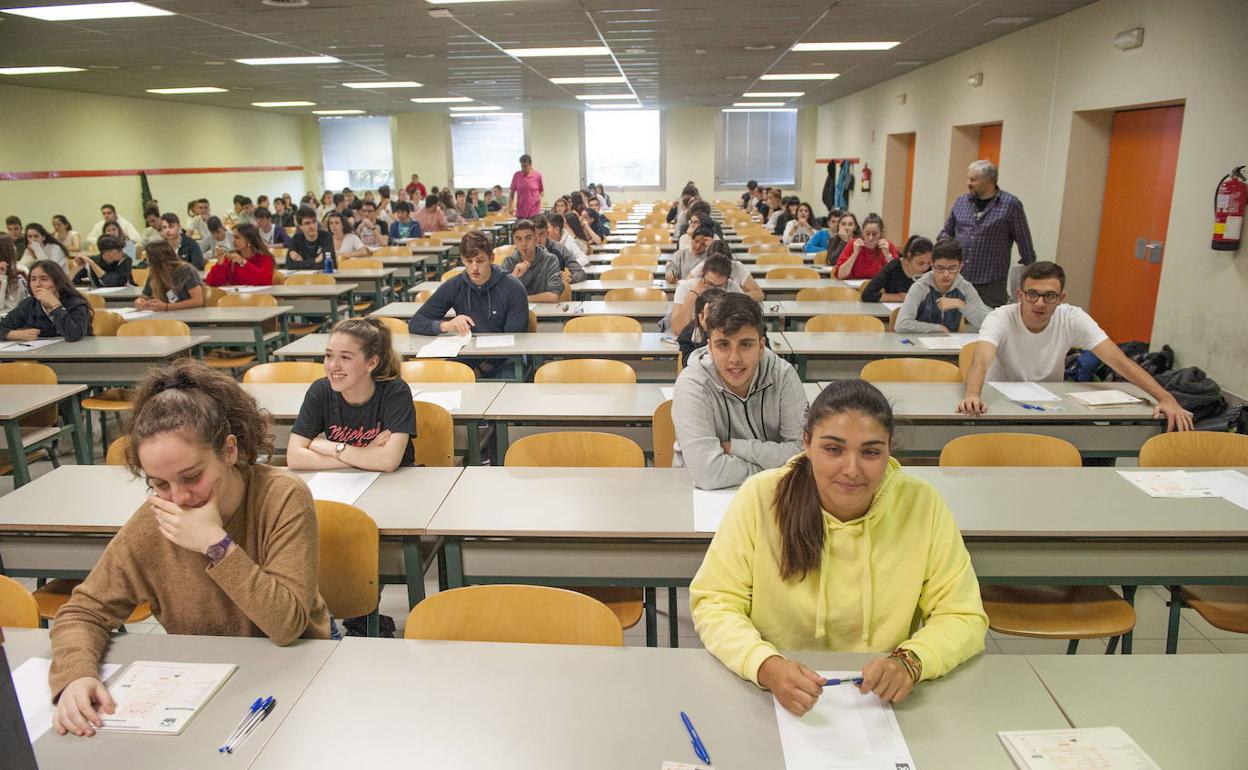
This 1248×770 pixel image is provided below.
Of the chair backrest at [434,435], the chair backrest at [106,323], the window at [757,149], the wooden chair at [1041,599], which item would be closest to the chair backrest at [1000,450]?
the wooden chair at [1041,599]

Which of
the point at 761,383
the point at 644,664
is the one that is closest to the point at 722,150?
the point at 761,383

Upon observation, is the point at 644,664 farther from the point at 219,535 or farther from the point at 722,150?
the point at 722,150

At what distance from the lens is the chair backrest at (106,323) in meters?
5.67

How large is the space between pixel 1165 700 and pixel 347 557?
2062mm

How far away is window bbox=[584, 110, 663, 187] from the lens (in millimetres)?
21344

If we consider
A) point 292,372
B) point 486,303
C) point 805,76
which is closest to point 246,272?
point 486,303

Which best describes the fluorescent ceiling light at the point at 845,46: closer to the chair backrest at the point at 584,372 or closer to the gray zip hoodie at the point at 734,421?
the chair backrest at the point at 584,372

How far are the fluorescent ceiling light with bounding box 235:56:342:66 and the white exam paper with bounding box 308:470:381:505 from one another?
7.57 meters

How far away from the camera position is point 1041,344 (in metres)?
3.93

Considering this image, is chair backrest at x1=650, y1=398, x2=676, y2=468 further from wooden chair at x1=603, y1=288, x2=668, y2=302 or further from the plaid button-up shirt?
the plaid button-up shirt

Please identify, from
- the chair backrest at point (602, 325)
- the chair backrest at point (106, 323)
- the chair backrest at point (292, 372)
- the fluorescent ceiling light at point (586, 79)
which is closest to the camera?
the chair backrest at point (292, 372)

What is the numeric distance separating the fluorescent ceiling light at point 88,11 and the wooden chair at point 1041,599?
618 centimetres

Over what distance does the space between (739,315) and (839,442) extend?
0.97 metres

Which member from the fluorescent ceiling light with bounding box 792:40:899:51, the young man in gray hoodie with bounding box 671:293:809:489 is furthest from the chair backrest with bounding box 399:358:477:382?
the fluorescent ceiling light with bounding box 792:40:899:51
